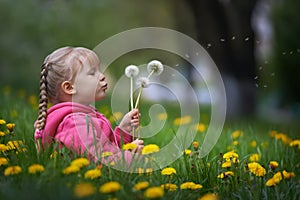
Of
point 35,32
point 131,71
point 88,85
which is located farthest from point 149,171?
point 35,32

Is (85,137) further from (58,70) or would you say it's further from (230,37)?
(230,37)

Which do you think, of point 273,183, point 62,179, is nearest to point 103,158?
point 62,179

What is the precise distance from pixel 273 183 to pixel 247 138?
5.73 feet

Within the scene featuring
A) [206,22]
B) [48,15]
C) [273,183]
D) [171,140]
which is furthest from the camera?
[48,15]

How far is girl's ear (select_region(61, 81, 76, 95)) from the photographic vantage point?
9.32 ft

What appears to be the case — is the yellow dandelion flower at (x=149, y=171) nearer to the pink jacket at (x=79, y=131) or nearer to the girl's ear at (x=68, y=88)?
the pink jacket at (x=79, y=131)

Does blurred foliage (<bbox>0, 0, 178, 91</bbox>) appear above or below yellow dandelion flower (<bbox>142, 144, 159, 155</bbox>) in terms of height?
above

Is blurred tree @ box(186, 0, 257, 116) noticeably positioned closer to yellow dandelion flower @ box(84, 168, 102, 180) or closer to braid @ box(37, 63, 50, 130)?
braid @ box(37, 63, 50, 130)

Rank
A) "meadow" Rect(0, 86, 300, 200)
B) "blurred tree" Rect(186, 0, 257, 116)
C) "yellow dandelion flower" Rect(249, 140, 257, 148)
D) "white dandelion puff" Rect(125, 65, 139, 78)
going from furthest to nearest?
"blurred tree" Rect(186, 0, 257, 116)
"yellow dandelion flower" Rect(249, 140, 257, 148)
"white dandelion puff" Rect(125, 65, 139, 78)
"meadow" Rect(0, 86, 300, 200)

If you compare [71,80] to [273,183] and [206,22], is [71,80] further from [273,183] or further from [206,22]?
[206,22]

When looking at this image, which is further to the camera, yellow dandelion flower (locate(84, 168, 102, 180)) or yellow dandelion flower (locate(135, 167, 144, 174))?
yellow dandelion flower (locate(135, 167, 144, 174))

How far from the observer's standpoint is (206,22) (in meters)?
9.02

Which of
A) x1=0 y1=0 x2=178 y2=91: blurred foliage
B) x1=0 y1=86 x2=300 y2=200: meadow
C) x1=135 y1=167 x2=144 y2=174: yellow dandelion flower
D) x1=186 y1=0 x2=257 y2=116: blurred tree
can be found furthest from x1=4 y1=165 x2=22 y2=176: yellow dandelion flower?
x1=0 y1=0 x2=178 y2=91: blurred foliage

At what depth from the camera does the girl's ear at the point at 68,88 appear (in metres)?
2.84
